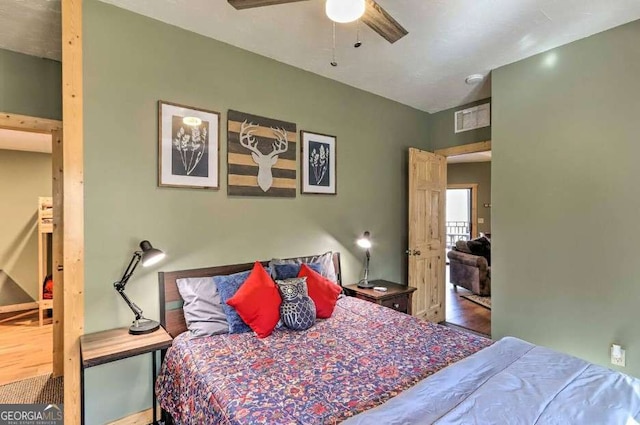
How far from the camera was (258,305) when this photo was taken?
2.21 meters

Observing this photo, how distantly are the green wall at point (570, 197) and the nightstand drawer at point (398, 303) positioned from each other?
0.90 metres

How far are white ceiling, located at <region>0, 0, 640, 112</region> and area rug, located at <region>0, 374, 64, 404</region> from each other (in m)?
2.81

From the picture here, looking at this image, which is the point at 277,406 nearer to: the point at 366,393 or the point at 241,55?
the point at 366,393

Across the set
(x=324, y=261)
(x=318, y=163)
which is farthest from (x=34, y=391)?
(x=318, y=163)

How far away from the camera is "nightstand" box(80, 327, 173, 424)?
5.70ft

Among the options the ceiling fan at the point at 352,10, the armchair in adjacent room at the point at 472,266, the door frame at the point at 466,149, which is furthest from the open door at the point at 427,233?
the ceiling fan at the point at 352,10

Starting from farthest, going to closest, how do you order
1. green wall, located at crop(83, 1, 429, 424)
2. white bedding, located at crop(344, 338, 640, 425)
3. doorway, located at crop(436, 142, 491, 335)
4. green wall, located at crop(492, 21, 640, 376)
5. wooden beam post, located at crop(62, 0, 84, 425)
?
1. doorway, located at crop(436, 142, 491, 335)
2. green wall, located at crop(492, 21, 640, 376)
3. green wall, located at crop(83, 1, 429, 424)
4. wooden beam post, located at crop(62, 0, 84, 425)
5. white bedding, located at crop(344, 338, 640, 425)

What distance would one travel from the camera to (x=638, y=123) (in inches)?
95.2

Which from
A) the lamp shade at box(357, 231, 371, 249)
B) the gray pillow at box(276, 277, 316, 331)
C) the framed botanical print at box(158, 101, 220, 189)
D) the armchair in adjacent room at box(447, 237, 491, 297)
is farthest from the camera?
the armchair in adjacent room at box(447, 237, 491, 297)

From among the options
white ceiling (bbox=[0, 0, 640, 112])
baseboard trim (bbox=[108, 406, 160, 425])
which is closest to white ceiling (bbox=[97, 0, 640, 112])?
white ceiling (bbox=[0, 0, 640, 112])

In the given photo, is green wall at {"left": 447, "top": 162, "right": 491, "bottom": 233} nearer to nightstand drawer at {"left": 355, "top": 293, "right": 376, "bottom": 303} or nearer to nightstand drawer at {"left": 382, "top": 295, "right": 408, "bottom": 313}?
nightstand drawer at {"left": 382, "top": 295, "right": 408, "bottom": 313}

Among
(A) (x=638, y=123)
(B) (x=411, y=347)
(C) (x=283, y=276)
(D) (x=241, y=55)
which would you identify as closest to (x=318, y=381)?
(B) (x=411, y=347)

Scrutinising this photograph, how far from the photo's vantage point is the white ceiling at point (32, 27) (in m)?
2.12

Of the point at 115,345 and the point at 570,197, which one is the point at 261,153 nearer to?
the point at 115,345
